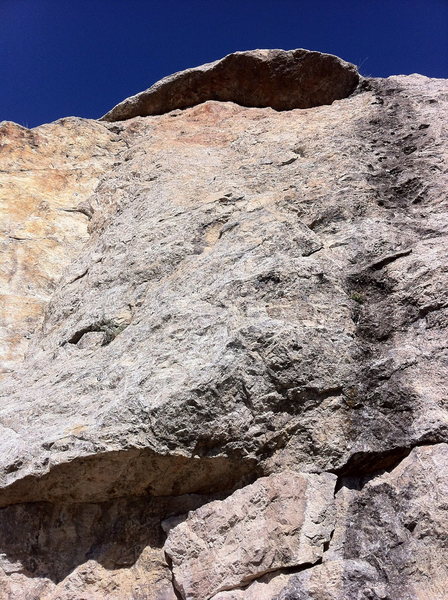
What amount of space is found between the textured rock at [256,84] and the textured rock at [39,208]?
1.29m

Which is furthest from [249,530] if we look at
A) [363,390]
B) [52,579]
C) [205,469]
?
[52,579]

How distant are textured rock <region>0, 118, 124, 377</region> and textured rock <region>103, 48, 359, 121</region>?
129 centimetres

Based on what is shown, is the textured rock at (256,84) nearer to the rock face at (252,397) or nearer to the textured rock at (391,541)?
the rock face at (252,397)

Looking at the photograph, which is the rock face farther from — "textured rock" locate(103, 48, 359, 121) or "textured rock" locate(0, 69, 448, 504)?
"textured rock" locate(103, 48, 359, 121)

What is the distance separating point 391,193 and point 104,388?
12.6ft

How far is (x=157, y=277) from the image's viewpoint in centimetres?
646

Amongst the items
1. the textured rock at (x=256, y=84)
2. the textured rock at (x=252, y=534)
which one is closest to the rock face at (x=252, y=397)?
the textured rock at (x=252, y=534)

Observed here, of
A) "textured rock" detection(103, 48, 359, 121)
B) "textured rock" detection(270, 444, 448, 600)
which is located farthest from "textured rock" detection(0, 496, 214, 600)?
"textured rock" detection(103, 48, 359, 121)

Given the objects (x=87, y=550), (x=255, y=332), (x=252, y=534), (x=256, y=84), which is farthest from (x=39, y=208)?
(x=252, y=534)

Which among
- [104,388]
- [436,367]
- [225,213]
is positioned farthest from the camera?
[225,213]

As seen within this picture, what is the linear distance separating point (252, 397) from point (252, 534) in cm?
102

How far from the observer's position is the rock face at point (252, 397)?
3.81 meters

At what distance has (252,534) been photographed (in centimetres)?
391

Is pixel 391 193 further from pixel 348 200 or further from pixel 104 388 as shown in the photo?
pixel 104 388
